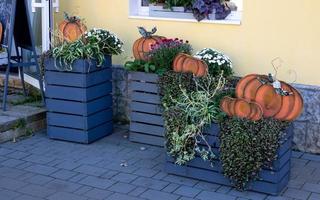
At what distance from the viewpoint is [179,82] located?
5.41 meters

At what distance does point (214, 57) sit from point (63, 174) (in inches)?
72.6

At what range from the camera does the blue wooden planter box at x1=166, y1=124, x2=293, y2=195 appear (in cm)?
458

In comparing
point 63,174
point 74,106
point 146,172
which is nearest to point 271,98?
point 146,172

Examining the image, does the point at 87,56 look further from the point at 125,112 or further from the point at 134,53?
the point at 125,112

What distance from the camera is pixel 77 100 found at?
5.80 meters

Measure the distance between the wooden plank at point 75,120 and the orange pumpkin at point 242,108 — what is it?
175 centimetres

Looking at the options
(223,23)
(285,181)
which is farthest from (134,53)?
(285,181)

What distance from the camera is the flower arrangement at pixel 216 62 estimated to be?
5488 millimetres

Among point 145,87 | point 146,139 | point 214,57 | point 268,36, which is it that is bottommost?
point 146,139

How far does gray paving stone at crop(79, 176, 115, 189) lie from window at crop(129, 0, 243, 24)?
211 cm

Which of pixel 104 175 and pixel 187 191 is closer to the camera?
pixel 187 191

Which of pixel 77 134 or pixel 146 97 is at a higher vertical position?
pixel 146 97

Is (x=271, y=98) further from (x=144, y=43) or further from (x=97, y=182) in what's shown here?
(x=144, y=43)

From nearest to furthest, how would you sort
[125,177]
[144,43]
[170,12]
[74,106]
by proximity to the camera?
[125,177], [74,106], [144,43], [170,12]
